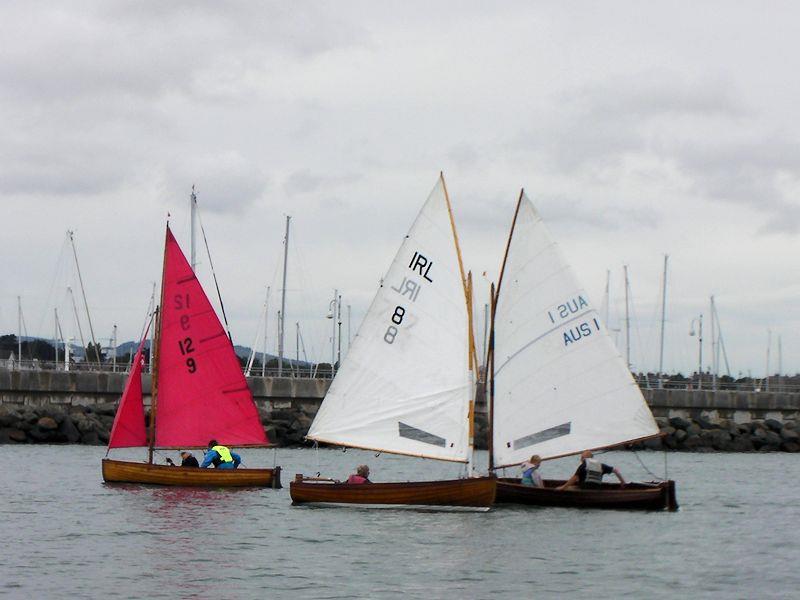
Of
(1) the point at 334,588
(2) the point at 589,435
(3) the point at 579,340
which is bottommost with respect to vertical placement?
(1) the point at 334,588

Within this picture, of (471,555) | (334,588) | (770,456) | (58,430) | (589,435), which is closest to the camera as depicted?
(334,588)

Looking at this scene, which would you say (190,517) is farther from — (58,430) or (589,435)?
(58,430)

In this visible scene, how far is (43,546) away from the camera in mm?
30344

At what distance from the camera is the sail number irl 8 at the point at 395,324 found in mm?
Answer: 34969

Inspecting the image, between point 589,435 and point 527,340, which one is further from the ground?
point 527,340

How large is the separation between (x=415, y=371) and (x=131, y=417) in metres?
11.4

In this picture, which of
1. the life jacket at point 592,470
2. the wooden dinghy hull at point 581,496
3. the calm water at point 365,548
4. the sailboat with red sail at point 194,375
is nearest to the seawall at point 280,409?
the calm water at point 365,548

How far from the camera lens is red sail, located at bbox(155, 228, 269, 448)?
42.2 m

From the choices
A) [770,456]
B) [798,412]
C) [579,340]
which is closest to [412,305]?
[579,340]

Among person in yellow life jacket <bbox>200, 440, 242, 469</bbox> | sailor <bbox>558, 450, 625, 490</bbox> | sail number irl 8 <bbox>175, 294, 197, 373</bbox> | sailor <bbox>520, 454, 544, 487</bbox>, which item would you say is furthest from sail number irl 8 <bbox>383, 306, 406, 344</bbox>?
sail number irl 8 <bbox>175, 294, 197, 373</bbox>

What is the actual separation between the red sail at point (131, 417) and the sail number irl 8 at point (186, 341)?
1.10 metres

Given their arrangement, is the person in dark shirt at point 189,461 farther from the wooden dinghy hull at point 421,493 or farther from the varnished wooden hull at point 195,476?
the wooden dinghy hull at point 421,493

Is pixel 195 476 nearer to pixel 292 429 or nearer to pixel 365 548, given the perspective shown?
pixel 365 548

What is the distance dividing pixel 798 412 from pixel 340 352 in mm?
33389
